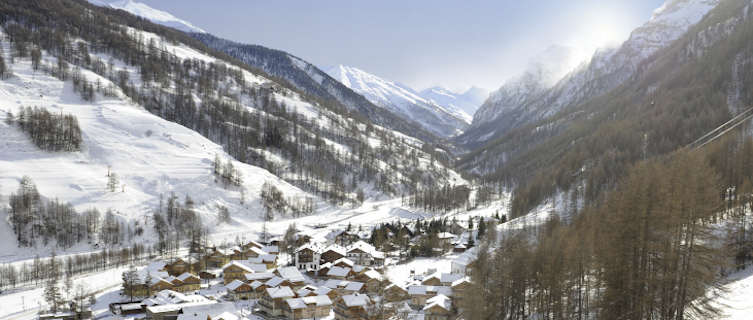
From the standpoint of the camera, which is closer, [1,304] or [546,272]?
[546,272]

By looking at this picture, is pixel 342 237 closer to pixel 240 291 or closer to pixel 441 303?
pixel 240 291

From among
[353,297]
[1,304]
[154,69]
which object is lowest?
[1,304]

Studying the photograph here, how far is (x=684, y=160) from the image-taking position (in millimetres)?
26188

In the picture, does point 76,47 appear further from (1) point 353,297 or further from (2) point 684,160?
(2) point 684,160

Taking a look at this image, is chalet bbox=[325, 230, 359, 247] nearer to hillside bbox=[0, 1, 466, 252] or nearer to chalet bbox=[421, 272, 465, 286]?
hillside bbox=[0, 1, 466, 252]

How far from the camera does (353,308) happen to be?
45531 millimetres

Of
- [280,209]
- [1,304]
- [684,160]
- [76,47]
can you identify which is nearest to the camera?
[684,160]

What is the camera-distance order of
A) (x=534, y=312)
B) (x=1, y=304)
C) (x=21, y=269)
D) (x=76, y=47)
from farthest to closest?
1. (x=76, y=47)
2. (x=21, y=269)
3. (x=1, y=304)
4. (x=534, y=312)

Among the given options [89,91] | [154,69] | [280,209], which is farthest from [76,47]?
[280,209]

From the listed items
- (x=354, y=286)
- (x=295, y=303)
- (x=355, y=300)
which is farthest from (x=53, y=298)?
(x=355, y=300)

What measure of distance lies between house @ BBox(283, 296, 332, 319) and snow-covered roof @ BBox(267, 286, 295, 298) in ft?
5.65

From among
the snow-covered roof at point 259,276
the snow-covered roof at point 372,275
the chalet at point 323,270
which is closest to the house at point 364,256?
the chalet at point 323,270

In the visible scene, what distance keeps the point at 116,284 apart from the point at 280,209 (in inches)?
2358

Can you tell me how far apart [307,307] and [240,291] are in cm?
1301
